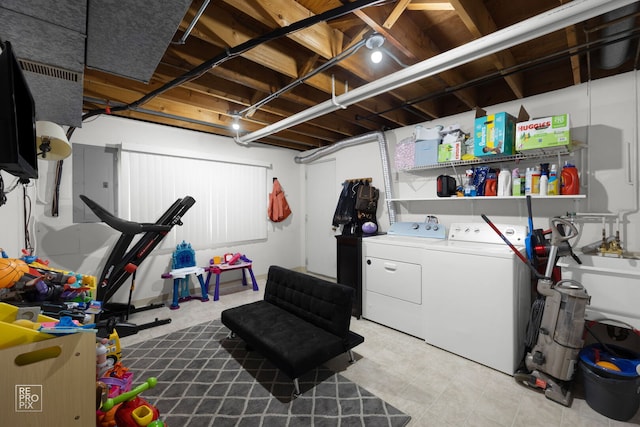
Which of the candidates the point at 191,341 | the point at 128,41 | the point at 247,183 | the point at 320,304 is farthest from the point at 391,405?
the point at 247,183

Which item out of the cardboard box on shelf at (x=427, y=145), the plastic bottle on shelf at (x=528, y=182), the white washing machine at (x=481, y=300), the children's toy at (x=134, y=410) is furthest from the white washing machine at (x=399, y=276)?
the children's toy at (x=134, y=410)

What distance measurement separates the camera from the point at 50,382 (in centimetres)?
89

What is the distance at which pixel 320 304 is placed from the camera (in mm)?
2350

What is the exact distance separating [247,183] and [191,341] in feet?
8.99

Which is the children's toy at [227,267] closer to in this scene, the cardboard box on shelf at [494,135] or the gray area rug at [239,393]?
the gray area rug at [239,393]

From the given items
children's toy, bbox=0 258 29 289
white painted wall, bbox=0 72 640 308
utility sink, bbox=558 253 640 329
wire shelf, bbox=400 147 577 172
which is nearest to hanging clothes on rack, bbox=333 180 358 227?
white painted wall, bbox=0 72 640 308

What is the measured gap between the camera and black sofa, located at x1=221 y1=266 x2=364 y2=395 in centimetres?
191

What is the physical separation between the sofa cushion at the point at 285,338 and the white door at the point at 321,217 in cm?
238

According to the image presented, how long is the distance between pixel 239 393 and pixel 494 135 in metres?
3.13

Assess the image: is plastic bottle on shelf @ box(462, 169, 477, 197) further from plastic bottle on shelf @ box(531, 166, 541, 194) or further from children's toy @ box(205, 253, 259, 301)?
children's toy @ box(205, 253, 259, 301)

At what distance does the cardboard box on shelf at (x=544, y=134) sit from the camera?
215cm

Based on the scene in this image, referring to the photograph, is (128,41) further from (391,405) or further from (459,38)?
(391,405)

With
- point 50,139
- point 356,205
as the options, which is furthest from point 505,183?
point 50,139

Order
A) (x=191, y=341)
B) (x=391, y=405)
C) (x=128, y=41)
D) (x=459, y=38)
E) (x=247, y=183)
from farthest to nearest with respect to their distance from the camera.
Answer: (x=247, y=183) < (x=191, y=341) < (x=459, y=38) < (x=391, y=405) < (x=128, y=41)
